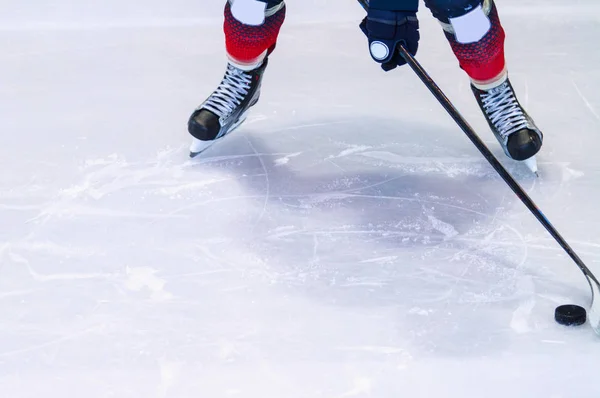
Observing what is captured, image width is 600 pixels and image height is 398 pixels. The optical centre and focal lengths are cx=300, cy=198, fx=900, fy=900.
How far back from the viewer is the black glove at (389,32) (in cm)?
170

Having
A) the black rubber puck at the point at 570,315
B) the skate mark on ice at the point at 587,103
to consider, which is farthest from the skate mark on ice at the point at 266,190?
the skate mark on ice at the point at 587,103

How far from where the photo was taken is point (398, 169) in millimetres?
1959

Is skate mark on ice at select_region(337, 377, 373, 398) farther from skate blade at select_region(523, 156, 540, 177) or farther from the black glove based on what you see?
skate blade at select_region(523, 156, 540, 177)

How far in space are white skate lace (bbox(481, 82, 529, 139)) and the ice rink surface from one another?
10 centimetres

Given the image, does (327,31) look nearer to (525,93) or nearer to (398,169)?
(525,93)

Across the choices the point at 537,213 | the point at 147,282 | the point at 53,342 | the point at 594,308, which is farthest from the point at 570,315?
the point at 53,342

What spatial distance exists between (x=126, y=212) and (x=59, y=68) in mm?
935

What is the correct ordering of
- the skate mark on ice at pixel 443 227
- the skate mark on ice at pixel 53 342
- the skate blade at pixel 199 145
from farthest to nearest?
1. the skate blade at pixel 199 145
2. the skate mark on ice at pixel 443 227
3. the skate mark on ice at pixel 53 342

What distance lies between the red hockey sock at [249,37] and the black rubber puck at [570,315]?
3.08ft

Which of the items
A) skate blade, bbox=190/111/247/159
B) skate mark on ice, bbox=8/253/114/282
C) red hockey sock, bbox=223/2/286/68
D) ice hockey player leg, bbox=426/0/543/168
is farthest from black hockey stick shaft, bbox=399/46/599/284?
skate mark on ice, bbox=8/253/114/282

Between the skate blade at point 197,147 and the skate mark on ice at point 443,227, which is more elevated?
the skate mark on ice at point 443,227

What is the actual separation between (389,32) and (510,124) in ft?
1.27

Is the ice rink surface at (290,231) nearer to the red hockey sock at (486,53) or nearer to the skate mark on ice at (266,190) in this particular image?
the skate mark on ice at (266,190)

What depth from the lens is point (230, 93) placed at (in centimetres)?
206
